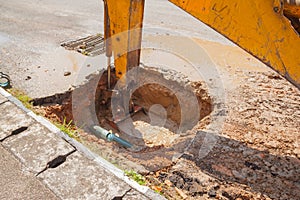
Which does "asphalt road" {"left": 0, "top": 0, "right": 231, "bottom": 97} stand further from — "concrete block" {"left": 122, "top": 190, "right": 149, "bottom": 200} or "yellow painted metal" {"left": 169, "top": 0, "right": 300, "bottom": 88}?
"yellow painted metal" {"left": 169, "top": 0, "right": 300, "bottom": 88}

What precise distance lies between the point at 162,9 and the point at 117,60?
5.12 m

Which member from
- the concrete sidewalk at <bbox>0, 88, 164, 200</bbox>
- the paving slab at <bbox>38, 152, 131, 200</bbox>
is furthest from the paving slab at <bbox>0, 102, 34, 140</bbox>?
the paving slab at <bbox>38, 152, 131, 200</bbox>

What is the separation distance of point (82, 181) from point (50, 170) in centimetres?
35

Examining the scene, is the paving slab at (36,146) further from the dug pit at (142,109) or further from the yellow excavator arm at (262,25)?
the yellow excavator arm at (262,25)

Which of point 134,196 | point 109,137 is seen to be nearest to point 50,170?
point 134,196

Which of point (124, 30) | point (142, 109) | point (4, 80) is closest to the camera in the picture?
point (124, 30)

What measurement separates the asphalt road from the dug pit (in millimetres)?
286

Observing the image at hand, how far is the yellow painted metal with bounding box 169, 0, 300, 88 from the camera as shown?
2.22 meters

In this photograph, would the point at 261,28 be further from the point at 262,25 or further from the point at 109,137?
the point at 109,137

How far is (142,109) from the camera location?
4707mm

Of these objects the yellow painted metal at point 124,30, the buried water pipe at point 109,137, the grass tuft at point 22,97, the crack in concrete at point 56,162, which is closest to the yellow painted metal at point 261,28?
the yellow painted metal at point 124,30

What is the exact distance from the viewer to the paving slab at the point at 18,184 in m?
2.44

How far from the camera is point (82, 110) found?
4191mm

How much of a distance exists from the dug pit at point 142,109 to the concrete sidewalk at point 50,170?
50 centimetres
